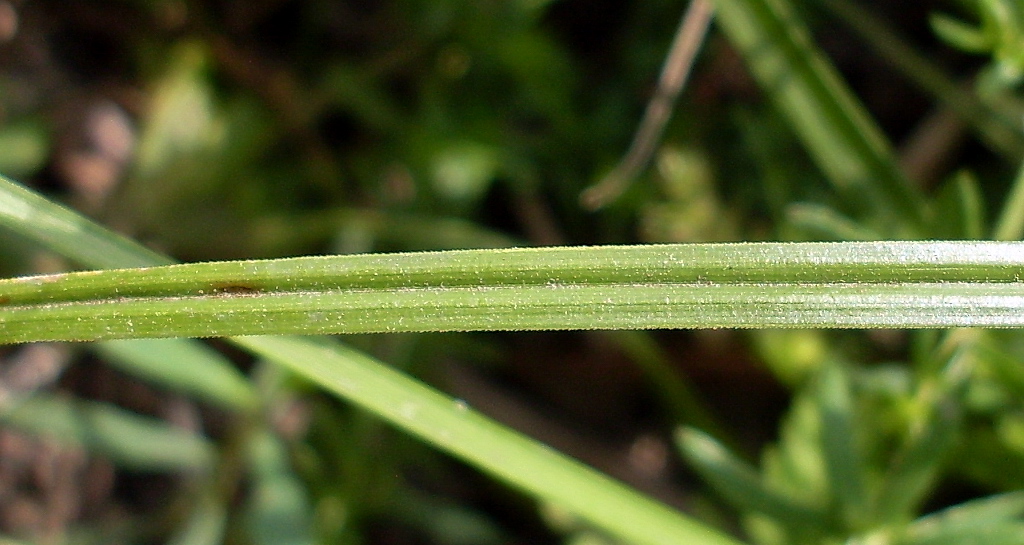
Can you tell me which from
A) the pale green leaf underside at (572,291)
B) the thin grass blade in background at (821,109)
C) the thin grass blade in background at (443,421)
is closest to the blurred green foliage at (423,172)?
the thin grass blade in background at (821,109)

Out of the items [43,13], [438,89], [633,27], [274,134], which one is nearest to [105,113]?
[43,13]

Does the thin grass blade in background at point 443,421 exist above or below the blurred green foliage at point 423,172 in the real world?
below

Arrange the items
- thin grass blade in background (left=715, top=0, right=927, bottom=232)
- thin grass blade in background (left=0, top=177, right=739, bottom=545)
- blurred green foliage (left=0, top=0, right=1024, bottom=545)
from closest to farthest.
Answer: thin grass blade in background (left=0, top=177, right=739, bottom=545) → thin grass blade in background (left=715, top=0, right=927, bottom=232) → blurred green foliage (left=0, top=0, right=1024, bottom=545)

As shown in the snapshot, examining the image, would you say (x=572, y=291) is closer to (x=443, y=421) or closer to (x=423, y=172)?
(x=443, y=421)

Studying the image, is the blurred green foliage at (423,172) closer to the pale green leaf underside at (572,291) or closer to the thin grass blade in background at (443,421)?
the thin grass blade in background at (443,421)

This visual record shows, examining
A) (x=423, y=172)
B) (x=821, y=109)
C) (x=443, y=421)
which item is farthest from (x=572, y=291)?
(x=423, y=172)

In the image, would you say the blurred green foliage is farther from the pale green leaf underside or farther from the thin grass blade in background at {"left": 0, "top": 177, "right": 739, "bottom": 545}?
the pale green leaf underside

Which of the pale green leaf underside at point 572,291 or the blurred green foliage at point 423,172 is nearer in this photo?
the pale green leaf underside at point 572,291

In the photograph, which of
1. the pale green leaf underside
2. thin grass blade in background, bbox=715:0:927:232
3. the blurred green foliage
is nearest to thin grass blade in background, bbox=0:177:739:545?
the pale green leaf underside

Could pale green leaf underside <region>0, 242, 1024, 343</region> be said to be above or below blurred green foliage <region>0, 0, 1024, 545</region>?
below
